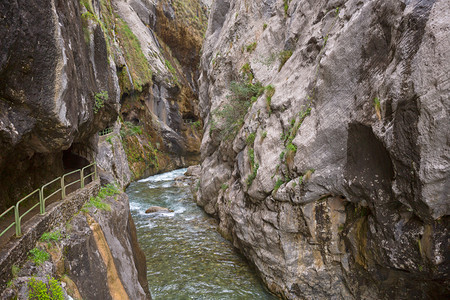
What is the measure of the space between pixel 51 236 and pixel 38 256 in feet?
2.17

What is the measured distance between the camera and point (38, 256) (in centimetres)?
548

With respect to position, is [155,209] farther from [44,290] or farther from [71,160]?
[44,290]

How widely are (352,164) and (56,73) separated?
7.81 metres

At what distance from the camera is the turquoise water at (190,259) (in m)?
9.52

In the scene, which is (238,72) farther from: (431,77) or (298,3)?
(431,77)

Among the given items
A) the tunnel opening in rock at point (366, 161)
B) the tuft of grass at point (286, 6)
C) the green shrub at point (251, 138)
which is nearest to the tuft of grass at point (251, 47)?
the tuft of grass at point (286, 6)

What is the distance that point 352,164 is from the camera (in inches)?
284

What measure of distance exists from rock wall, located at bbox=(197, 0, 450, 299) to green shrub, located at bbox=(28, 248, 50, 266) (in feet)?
21.2

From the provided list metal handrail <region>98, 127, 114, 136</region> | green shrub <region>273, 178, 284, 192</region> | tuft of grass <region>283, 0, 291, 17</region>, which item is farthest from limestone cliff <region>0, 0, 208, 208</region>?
tuft of grass <region>283, 0, 291, 17</region>

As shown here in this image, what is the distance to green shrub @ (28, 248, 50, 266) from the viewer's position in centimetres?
538

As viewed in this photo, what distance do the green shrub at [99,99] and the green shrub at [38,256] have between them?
6.24m

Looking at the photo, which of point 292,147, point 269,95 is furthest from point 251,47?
point 292,147

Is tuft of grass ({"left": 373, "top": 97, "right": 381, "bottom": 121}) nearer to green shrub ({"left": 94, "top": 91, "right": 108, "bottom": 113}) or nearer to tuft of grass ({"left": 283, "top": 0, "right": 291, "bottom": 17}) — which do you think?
tuft of grass ({"left": 283, "top": 0, "right": 291, "bottom": 17})

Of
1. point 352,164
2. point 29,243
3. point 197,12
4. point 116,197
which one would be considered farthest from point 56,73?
point 197,12
